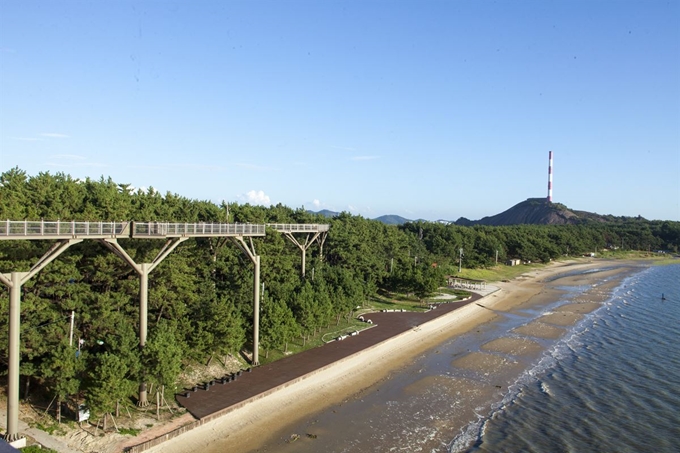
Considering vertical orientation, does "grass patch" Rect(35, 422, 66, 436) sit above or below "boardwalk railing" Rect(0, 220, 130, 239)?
below

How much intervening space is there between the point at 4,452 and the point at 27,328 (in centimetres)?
1298

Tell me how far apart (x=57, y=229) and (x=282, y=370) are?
1893cm

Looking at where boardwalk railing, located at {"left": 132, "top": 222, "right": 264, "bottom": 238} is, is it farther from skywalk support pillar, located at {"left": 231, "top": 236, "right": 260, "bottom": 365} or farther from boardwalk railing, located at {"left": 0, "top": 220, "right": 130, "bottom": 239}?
boardwalk railing, located at {"left": 0, "top": 220, "right": 130, "bottom": 239}

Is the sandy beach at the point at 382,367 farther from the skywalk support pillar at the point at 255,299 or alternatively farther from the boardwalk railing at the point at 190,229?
the boardwalk railing at the point at 190,229

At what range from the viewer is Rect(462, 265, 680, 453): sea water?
93.8ft

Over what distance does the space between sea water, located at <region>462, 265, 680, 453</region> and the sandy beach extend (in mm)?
2831

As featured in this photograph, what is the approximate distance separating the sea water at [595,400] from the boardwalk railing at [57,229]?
23.1 metres

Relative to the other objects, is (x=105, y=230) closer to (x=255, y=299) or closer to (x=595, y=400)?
(x=255, y=299)

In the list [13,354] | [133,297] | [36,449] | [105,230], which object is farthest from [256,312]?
[36,449]

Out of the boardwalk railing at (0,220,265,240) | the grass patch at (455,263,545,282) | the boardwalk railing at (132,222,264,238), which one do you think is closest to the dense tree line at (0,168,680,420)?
the boardwalk railing at (132,222,264,238)

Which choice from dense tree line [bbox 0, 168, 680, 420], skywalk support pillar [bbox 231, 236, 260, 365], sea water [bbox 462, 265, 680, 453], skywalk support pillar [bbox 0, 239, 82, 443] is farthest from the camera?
skywalk support pillar [bbox 231, 236, 260, 365]

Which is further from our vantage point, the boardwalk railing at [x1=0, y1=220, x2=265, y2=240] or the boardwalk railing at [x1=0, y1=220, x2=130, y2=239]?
the boardwalk railing at [x1=0, y1=220, x2=265, y2=240]

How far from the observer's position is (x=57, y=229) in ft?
80.8

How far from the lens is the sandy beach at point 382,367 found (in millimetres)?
27078
